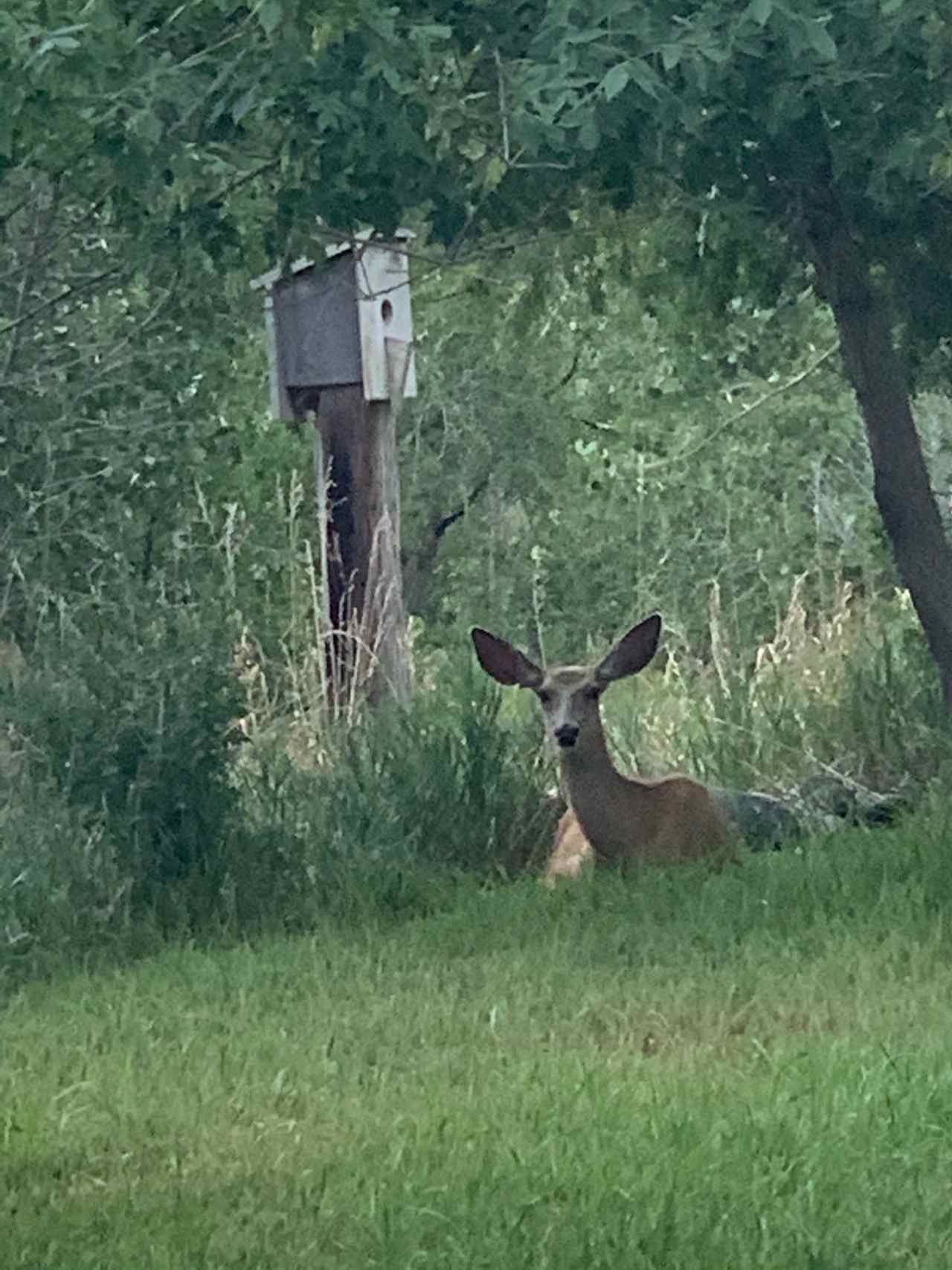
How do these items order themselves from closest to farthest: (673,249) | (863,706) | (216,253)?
(216,253) → (673,249) → (863,706)

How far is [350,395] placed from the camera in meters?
14.2

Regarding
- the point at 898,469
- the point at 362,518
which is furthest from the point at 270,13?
the point at 362,518

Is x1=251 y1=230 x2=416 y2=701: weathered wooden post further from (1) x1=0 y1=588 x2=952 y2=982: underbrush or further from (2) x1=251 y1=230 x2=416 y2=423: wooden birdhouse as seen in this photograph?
(1) x1=0 y1=588 x2=952 y2=982: underbrush

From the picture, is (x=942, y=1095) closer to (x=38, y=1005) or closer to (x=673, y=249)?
(x=38, y=1005)

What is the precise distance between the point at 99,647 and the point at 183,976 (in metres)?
1.91

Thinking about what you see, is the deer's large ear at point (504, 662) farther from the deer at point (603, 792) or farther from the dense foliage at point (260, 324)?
the dense foliage at point (260, 324)

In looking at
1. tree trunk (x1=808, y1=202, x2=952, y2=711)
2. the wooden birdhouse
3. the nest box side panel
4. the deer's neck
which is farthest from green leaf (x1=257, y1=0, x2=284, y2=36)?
the nest box side panel

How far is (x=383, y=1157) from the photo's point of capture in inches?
249

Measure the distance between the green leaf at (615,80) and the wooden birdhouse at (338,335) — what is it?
589 cm

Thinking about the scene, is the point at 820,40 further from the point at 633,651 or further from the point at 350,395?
the point at 350,395

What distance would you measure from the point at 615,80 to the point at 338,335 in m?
6.31

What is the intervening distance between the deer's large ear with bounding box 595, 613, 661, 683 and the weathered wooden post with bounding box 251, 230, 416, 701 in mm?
2844

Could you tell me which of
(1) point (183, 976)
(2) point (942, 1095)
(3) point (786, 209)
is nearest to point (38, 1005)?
(1) point (183, 976)

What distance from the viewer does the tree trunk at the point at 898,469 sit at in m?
11.2
